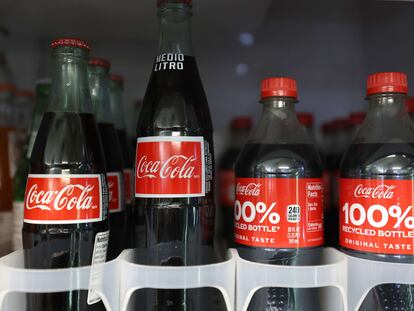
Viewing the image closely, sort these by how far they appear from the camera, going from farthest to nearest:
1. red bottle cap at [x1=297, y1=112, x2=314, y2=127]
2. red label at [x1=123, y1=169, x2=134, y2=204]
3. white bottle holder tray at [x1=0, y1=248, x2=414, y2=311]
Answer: red bottle cap at [x1=297, y1=112, x2=314, y2=127] < red label at [x1=123, y1=169, x2=134, y2=204] < white bottle holder tray at [x1=0, y1=248, x2=414, y2=311]

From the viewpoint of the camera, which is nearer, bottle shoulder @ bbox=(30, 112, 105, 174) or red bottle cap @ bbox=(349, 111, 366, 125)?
bottle shoulder @ bbox=(30, 112, 105, 174)

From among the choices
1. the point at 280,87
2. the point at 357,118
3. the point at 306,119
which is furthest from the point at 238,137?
the point at 280,87

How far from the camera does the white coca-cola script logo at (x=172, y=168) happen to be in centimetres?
64

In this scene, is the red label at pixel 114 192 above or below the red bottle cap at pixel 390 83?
below

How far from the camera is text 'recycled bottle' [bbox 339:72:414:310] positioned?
615mm

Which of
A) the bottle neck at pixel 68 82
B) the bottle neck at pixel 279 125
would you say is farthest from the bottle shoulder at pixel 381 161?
the bottle neck at pixel 68 82

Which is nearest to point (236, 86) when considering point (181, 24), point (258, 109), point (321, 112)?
point (258, 109)

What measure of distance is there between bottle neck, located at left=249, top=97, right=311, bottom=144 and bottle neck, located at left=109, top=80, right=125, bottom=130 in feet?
1.20

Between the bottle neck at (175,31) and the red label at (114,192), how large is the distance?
253 mm

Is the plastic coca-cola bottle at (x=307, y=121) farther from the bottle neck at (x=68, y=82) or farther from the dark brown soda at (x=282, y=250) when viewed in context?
the bottle neck at (x=68, y=82)

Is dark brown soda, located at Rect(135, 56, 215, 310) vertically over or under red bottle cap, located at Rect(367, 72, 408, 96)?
under

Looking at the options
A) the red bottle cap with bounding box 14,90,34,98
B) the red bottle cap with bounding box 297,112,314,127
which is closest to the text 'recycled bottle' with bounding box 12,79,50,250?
the red bottle cap with bounding box 14,90,34,98

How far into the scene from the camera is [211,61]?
113 centimetres

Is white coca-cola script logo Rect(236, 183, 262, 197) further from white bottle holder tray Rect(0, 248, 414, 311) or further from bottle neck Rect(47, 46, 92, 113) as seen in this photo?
bottle neck Rect(47, 46, 92, 113)
